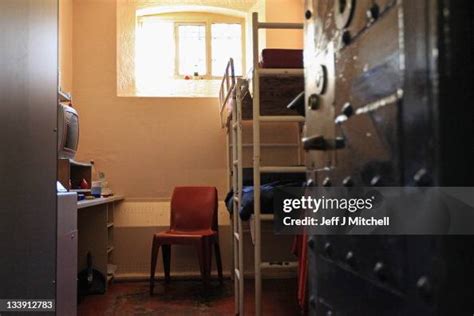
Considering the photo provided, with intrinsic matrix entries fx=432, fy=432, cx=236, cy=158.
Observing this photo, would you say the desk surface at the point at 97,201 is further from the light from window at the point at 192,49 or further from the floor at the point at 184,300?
the light from window at the point at 192,49

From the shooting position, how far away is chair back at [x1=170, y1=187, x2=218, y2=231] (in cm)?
353

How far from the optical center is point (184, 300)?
304 cm

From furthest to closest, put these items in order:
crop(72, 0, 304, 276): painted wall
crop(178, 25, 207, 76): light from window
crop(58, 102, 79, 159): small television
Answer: crop(178, 25, 207, 76): light from window, crop(72, 0, 304, 276): painted wall, crop(58, 102, 79, 159): small television

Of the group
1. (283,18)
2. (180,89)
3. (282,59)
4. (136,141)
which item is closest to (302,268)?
(282,59)

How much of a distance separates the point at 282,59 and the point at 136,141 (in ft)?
6.41

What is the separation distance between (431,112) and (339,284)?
370mm

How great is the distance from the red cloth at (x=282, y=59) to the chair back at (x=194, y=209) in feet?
5.08

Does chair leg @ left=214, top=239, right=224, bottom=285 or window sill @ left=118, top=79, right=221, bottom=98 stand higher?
window sill @ left=118, top=79, right=221, bottom=98

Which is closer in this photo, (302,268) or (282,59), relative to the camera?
(302,268)

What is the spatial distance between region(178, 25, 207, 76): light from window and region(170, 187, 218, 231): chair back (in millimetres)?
1192

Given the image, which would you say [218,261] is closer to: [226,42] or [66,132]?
[66,132]

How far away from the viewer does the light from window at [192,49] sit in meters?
4.08

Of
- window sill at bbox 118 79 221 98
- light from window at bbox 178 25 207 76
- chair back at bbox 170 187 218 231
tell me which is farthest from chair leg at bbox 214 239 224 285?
light from window at bbox 178 25 207 76

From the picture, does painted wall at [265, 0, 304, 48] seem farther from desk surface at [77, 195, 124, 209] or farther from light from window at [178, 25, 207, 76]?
desk surface at [77, 195, 124, 209]
